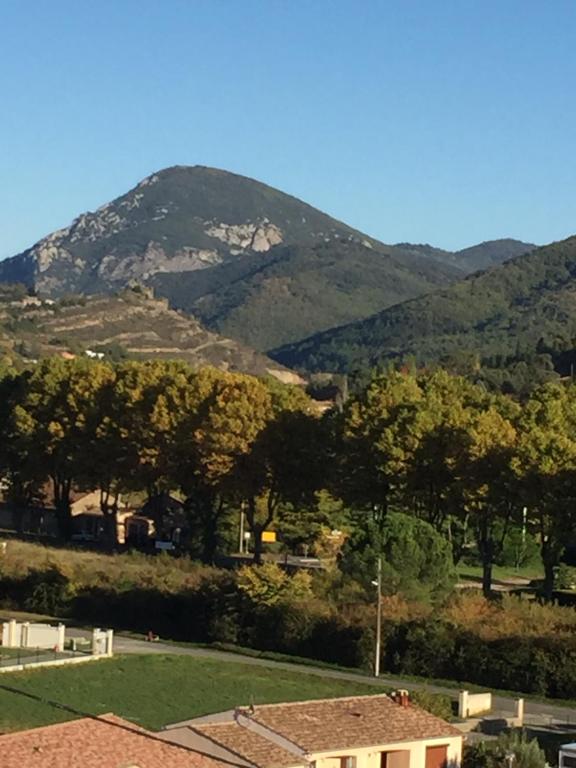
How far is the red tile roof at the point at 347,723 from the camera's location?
2809 centimetres

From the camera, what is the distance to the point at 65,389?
258 ft

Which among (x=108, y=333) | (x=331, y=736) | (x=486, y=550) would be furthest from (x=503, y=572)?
(x=108, y=333)

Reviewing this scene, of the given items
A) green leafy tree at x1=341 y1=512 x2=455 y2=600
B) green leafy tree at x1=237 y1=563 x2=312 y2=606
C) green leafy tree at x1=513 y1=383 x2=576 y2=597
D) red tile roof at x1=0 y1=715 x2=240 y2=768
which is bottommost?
→ red tile roof at x1=0 y1=715 x2=240 y2=768

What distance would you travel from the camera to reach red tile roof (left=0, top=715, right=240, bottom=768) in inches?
891

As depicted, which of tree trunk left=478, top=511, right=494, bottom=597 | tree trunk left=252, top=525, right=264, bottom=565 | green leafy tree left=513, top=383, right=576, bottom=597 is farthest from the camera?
tree trunk left=252, top=525, right=264, bottom=565

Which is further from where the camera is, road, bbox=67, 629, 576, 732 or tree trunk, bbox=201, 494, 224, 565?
tree trunk, bbox=201, 494, 224, 565

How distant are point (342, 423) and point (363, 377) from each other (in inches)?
3164

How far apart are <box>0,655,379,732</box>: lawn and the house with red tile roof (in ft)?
23.9

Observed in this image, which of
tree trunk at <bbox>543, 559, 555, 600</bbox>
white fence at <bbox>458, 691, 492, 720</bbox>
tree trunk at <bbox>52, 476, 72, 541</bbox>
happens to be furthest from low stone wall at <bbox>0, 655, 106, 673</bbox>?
tree trunk at <bbox>52, 476, 72, 541</bbox>

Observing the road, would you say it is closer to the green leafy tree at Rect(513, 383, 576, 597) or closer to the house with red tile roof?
the house with red tile roof

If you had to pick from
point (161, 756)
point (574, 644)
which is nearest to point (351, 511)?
point (574, 644)

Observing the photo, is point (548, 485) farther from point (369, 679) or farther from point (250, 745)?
point (250, 745)

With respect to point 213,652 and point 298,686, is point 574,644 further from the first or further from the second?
point 213,652

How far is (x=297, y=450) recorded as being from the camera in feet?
223
